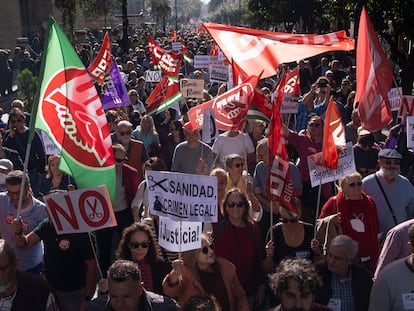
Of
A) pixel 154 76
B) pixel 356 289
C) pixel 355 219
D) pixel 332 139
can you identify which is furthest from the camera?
pixel 154 76

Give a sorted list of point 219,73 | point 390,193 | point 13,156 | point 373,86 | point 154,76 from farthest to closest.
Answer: point 154,76 → point 219,73 → point 13,156 → point 373,86 → point 390,193

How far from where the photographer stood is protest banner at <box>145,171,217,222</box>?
17.5ft

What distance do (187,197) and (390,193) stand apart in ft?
6.80

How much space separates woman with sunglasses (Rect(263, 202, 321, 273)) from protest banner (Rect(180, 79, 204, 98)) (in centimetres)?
638

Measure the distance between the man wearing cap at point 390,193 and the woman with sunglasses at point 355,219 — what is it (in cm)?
35

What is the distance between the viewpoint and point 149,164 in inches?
283

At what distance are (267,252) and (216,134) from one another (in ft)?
9.61

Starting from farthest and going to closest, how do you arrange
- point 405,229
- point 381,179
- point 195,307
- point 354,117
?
point 354,117 < point 381,179 < point 405,229 < point 195,307

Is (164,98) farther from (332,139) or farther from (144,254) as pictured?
(144,254)

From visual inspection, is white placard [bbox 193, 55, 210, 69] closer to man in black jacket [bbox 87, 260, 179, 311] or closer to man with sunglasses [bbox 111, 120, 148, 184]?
man with sunglasses [bbox 111, 120, 148, 184]

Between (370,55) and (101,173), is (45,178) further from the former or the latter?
(370,55)

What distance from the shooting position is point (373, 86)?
303 inches

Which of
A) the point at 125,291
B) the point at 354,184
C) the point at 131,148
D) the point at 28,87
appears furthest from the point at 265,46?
the point at 28,87

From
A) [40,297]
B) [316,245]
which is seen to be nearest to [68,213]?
[40,297]
